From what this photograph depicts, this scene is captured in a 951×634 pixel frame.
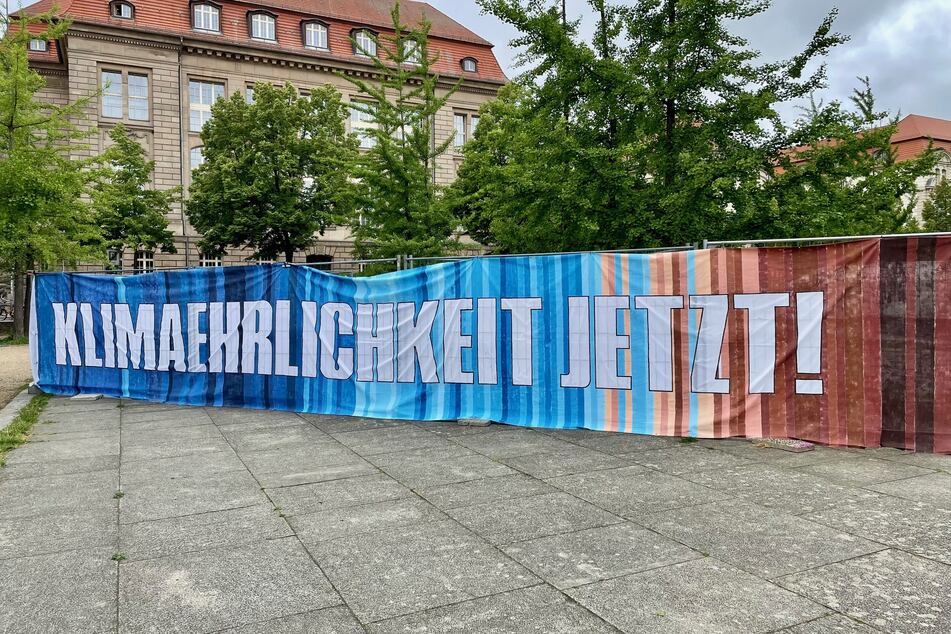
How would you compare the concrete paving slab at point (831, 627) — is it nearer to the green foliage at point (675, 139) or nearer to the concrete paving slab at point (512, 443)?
the concrete paving slab at point (512, 443)

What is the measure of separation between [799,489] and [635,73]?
7309mm

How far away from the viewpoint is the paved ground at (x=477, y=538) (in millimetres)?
3463

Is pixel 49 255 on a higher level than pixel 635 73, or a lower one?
lower

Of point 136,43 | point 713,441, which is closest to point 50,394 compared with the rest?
point 713,441

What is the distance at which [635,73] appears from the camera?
35.1ft

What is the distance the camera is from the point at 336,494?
5637 mm

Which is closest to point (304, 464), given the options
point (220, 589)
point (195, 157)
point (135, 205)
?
point (220, 589)

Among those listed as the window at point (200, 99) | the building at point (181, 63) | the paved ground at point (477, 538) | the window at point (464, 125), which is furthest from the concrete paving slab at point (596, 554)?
the window at point (464, 125)

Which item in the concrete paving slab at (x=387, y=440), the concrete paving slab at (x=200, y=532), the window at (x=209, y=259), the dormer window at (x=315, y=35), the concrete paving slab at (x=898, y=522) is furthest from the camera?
the dormer window at (x=315, y=35)

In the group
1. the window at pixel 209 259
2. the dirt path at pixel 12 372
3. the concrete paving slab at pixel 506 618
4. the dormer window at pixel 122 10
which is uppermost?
the dormer window at pixel 122 10

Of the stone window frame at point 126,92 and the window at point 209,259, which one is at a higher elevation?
the stone window frame at point 126,92

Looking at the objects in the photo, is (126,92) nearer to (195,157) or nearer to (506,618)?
(195,157)

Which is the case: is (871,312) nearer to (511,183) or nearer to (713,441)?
(713,441)

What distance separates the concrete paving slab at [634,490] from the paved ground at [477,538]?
3 centimetres
